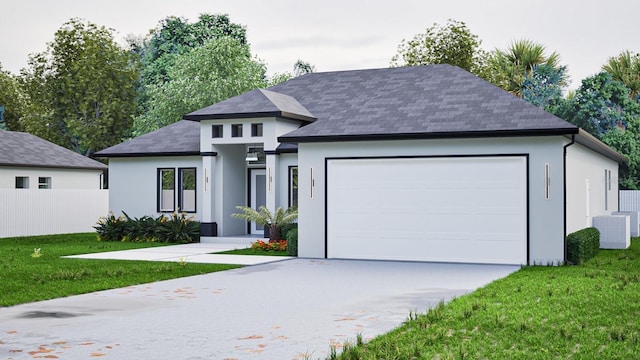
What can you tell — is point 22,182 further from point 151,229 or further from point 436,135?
point 436,135

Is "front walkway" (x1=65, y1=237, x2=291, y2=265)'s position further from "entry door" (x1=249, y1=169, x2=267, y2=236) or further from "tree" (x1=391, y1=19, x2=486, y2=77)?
"tree" (x1=391, y1=19, x2=486, y2=77)

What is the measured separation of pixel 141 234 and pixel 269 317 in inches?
674

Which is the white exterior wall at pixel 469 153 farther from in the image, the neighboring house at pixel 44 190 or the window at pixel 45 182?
the window at pixel 45 182

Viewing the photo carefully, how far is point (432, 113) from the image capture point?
19.8 meters

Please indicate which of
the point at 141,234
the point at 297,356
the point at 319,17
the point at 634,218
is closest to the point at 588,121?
the point at 634,218

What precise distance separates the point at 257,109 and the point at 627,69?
33.4 metres

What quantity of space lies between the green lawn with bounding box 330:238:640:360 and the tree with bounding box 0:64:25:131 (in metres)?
53.1

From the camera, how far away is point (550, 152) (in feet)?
58.0

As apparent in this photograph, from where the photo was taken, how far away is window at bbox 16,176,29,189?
108 feet

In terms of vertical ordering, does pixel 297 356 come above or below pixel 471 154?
below

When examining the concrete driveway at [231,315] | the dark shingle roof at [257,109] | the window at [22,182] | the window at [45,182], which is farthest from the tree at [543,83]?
the concrete driveway at [231,315]

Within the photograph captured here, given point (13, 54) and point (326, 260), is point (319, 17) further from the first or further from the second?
point (13, 54)

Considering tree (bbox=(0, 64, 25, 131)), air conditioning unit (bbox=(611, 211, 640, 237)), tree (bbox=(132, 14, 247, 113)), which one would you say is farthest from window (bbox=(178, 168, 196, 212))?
tree (bbox=(0, 64, 25, 131))

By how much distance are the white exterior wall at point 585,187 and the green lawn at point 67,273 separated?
8.49 metres
